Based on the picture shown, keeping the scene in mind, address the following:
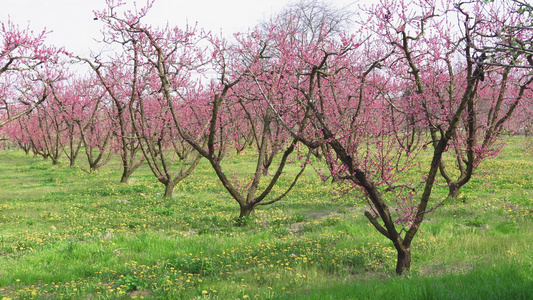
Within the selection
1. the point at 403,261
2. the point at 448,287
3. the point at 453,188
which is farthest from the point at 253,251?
the point at 453,188

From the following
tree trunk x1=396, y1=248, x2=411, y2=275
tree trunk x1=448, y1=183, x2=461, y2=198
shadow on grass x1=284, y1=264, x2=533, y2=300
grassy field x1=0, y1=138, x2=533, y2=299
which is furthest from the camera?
tree trunk x1=448, y1=183, x2=461, y2=198

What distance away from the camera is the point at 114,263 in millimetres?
6887

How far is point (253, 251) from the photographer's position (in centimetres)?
734

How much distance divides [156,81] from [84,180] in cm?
892

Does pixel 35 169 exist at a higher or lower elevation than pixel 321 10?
lower

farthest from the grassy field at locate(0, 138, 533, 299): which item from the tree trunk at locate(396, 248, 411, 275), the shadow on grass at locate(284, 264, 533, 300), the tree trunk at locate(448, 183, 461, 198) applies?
the tree trunk at locate(448, 183, 461, 198)

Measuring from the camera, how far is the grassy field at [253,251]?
5035 millimetres

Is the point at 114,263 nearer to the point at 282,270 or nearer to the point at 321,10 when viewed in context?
the point at 282,270

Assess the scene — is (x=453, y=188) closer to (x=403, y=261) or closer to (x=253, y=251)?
(x=403, y=261)

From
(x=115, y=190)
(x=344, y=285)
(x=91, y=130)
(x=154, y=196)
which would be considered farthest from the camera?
(x=91, y=130)

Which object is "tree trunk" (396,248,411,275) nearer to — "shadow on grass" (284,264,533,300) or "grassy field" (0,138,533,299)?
"grassy field" (0,138,533,299)

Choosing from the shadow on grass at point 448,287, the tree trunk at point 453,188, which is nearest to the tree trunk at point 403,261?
the shadow on grass at point 448,287

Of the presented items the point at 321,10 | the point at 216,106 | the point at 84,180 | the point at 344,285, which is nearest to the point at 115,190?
the point at 84,180

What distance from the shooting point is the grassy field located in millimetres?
5035
